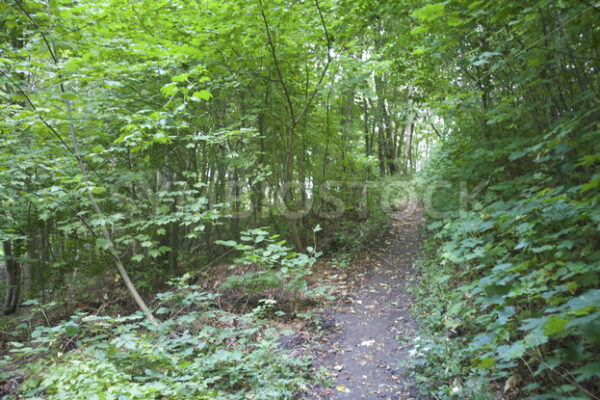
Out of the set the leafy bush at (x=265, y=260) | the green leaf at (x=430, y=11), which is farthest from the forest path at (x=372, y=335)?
the green leaf at (x=430, y=11)

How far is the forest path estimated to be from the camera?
10.5 feet

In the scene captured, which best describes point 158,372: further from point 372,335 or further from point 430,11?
point 430,11

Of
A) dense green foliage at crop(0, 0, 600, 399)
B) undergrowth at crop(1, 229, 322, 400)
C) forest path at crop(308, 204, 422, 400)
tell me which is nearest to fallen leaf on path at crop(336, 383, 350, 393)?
forest path at crop(308, 204, 422, 400)

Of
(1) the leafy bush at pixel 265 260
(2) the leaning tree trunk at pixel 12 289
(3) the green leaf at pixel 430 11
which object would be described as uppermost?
(3) the green leaf at pixel 430 11

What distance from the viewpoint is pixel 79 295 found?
22.2 feet

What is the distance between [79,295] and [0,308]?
96.0 inches

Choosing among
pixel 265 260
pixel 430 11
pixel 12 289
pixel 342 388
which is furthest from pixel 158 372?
pixel 12 289

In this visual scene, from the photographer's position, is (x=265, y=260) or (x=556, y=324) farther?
(x=265, y=260)

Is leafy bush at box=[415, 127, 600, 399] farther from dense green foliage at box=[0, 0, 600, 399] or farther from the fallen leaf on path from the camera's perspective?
the fallen leaf on path

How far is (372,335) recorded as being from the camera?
14.3ft

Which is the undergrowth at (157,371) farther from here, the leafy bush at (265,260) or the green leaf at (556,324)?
the green leaf at (556,324)

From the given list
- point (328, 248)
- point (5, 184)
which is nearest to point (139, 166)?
point (5, 184)

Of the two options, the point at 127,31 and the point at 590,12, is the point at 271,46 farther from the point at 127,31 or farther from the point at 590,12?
the point at 590,12

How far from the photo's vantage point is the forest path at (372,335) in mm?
3193
